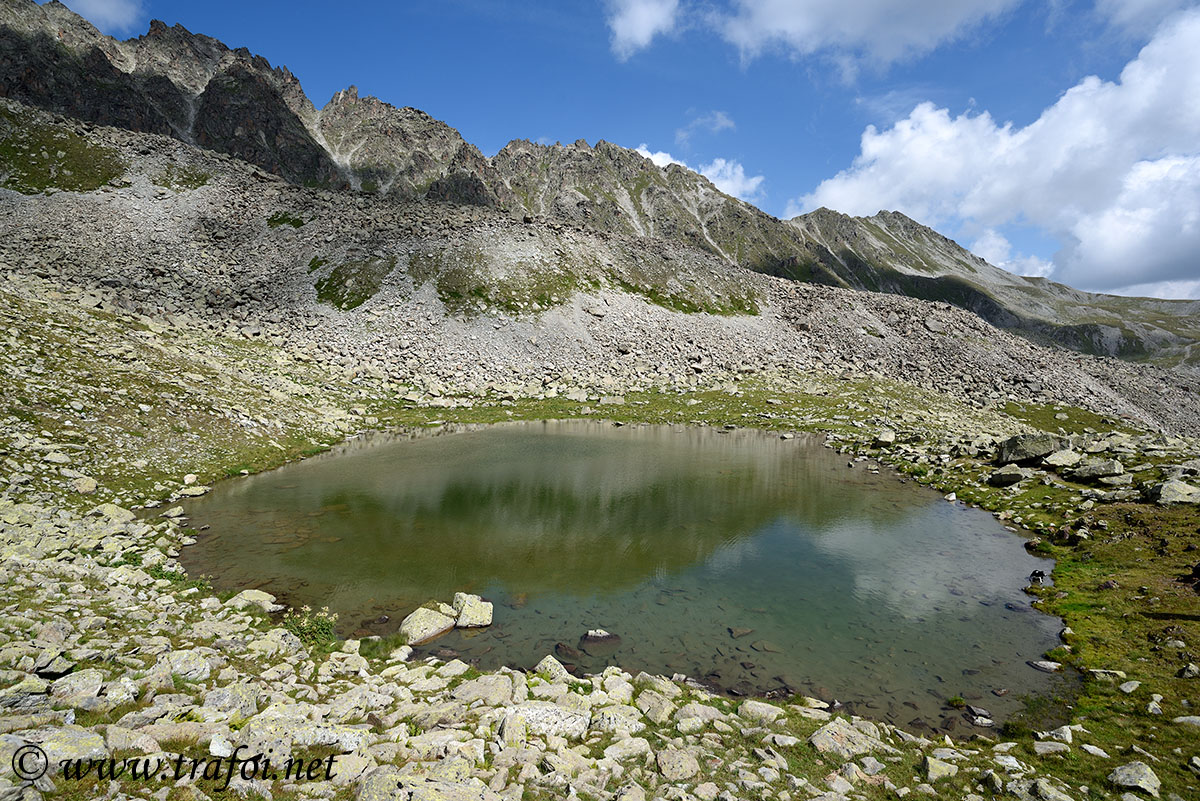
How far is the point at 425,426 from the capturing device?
47.6 m

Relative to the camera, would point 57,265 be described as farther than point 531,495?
Yes

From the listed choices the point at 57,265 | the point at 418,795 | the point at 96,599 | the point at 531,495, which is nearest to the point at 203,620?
the point at 96,599

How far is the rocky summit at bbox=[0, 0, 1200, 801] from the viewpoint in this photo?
8.92 metres

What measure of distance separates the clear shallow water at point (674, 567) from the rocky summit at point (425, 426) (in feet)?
3.75

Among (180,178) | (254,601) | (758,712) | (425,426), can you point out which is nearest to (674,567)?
(758,712)

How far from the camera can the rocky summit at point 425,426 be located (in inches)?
351

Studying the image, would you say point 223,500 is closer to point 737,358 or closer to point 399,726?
point 399,726

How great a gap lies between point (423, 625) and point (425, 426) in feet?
112

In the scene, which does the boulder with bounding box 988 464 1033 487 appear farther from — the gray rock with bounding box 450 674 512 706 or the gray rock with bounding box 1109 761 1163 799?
the gray rock with bounding box 450 674 512 706

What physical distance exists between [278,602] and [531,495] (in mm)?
15211

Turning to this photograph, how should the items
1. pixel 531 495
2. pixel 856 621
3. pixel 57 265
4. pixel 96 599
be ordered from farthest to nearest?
pixel 57 265 < pixel 531 495 < pixel 856 621 < pixel 96 599

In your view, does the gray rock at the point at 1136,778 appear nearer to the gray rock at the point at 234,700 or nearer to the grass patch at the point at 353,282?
the gray rock at the point at 234,700

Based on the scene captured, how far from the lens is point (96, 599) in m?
13.6

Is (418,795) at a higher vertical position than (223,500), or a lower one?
higher
